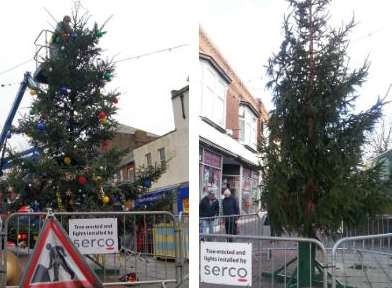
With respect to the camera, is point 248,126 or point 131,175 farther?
point 131,175

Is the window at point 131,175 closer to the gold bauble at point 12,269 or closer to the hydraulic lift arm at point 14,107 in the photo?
the hydraulic lift arm at point 14,107

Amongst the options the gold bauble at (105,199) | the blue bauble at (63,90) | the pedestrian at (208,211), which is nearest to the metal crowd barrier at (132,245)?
the gold bauble at (105,199)

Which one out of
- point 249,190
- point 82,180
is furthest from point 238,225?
point 82,180

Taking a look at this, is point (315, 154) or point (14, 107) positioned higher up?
point (14, 107)

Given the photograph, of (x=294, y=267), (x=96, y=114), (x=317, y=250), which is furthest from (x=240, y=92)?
(x=96, y=114)

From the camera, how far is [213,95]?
1890 millimetres

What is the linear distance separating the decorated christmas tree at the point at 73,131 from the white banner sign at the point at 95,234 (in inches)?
32.1

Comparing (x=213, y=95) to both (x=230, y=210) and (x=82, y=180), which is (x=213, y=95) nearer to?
(x=230, y=210)

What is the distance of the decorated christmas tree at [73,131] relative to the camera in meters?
4.51

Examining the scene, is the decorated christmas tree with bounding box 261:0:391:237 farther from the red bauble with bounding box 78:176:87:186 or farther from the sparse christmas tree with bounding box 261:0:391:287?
the red bauble with bounding box 78:176:87:186

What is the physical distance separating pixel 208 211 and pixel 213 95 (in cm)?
47

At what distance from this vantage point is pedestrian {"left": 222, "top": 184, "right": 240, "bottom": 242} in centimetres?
227

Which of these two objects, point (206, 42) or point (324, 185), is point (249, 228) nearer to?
point (324, 185)

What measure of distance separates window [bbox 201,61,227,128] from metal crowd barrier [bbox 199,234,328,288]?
71 cm
